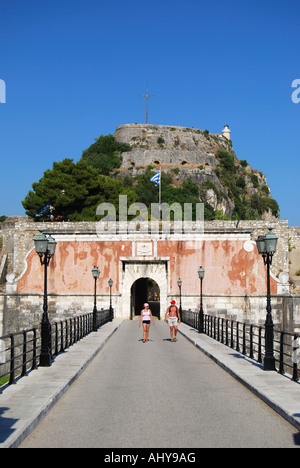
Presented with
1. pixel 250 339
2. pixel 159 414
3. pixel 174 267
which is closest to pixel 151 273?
pixel 174 267

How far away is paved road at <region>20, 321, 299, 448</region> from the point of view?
6.12m

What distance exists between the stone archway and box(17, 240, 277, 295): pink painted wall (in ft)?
1.44

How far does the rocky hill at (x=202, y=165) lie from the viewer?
258 ft

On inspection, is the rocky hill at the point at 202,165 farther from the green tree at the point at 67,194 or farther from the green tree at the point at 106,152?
the green tree at the point at 67,194

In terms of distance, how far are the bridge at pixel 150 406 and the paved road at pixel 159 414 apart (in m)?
0.01

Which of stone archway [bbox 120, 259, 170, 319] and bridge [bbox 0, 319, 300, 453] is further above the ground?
stone archway [bbox 120, 259, 170, 319]

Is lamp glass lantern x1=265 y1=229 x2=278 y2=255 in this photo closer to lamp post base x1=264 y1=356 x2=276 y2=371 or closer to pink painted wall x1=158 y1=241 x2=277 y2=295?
lamp post base x1=264 y1=356 x2=276 y2=371

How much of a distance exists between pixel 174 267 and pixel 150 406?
27.7 meters

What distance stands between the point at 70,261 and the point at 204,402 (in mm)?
28158

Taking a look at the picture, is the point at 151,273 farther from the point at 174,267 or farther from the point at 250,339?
the point at 250,339

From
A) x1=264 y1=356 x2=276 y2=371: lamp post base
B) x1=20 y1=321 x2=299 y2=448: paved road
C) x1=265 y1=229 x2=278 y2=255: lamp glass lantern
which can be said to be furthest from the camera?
x1=265 y1=229 x2=278 y2=255: lamp glass lantern

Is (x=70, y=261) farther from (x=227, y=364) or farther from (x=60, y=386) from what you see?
(x=60, y=386)

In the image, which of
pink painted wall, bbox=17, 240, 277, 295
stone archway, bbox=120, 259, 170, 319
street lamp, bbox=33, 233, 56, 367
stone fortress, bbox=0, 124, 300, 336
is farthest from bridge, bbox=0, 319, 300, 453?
stone archway, bbox=120, 259, 170, 319

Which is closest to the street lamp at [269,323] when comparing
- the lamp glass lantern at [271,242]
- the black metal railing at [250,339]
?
the lamp glass lantern at [271,242]
